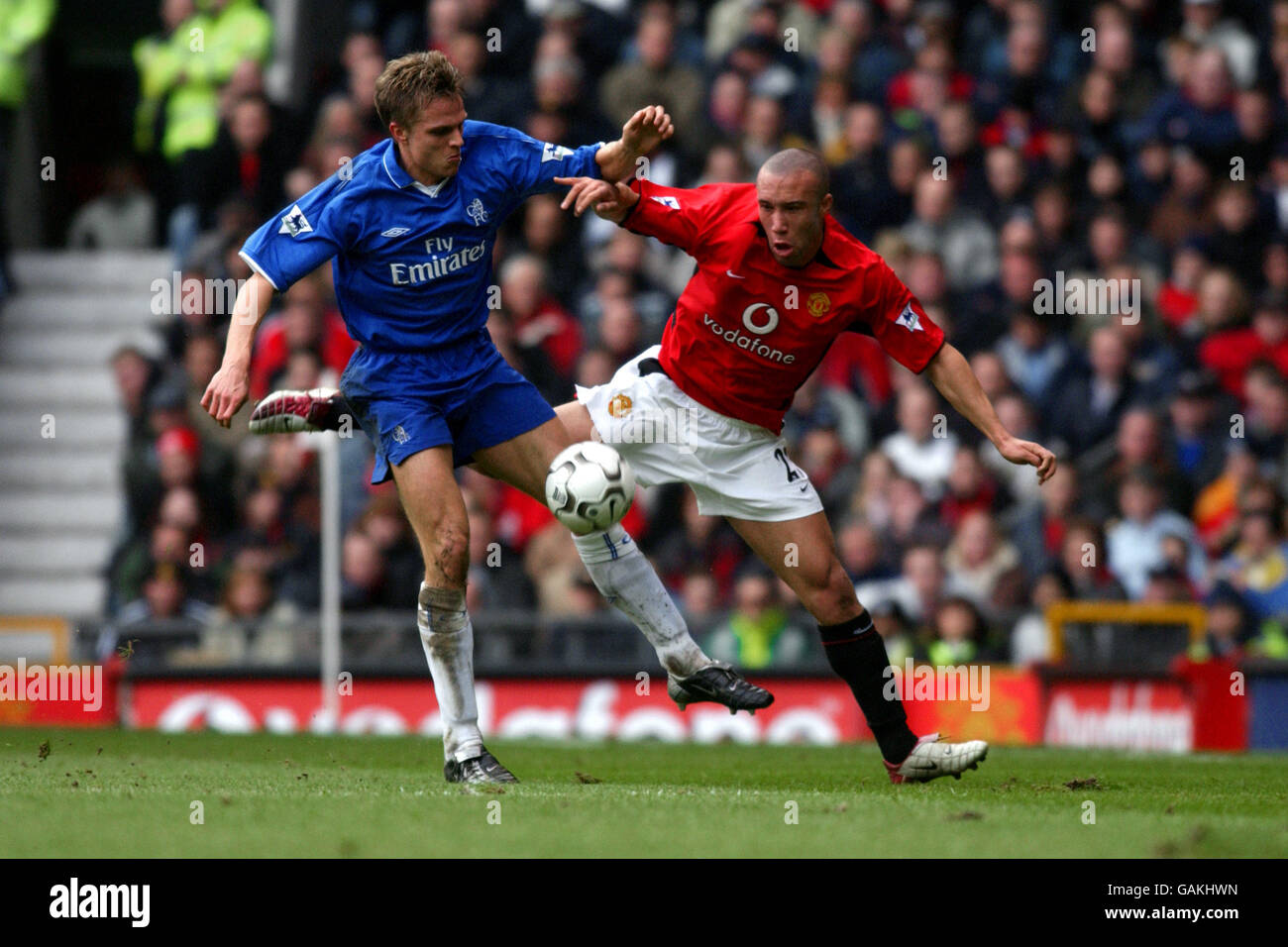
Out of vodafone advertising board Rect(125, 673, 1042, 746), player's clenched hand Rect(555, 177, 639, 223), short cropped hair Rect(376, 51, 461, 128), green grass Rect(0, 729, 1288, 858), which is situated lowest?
green grass Rect(0, 729, 1288, 858)

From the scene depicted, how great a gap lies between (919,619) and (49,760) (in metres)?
5.70

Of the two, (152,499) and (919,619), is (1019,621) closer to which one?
(919,619)

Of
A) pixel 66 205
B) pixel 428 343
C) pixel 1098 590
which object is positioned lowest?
pixel 1098 590

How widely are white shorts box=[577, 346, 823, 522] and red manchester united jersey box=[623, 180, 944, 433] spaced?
0.20m

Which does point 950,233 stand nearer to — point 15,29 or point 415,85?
point 415,85

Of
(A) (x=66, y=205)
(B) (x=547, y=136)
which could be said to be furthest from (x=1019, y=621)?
A: (A) (x=66, y=205)

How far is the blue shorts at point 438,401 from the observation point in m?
7.68

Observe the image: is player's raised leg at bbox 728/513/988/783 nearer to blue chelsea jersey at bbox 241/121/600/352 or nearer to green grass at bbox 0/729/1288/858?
green grass at bbox 0/729/1288/858

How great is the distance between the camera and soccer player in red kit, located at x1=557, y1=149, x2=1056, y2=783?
25.0ft

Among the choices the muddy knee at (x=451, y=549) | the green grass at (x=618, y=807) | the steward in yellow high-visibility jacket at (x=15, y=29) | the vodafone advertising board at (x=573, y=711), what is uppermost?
the steward in yellow high-visibility jacket at (x=15, y=29)

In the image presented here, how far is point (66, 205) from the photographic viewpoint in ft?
62.6

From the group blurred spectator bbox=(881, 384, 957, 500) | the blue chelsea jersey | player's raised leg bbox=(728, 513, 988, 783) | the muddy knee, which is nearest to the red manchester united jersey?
the blue chelsea jersey

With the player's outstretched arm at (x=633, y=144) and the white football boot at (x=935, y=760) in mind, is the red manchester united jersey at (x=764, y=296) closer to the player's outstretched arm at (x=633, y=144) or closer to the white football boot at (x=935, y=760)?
the player's outstretched arm at (x=633, y=144)

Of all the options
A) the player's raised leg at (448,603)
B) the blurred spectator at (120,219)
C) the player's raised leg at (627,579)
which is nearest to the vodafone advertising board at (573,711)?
the player's raised leg at (627,579)
